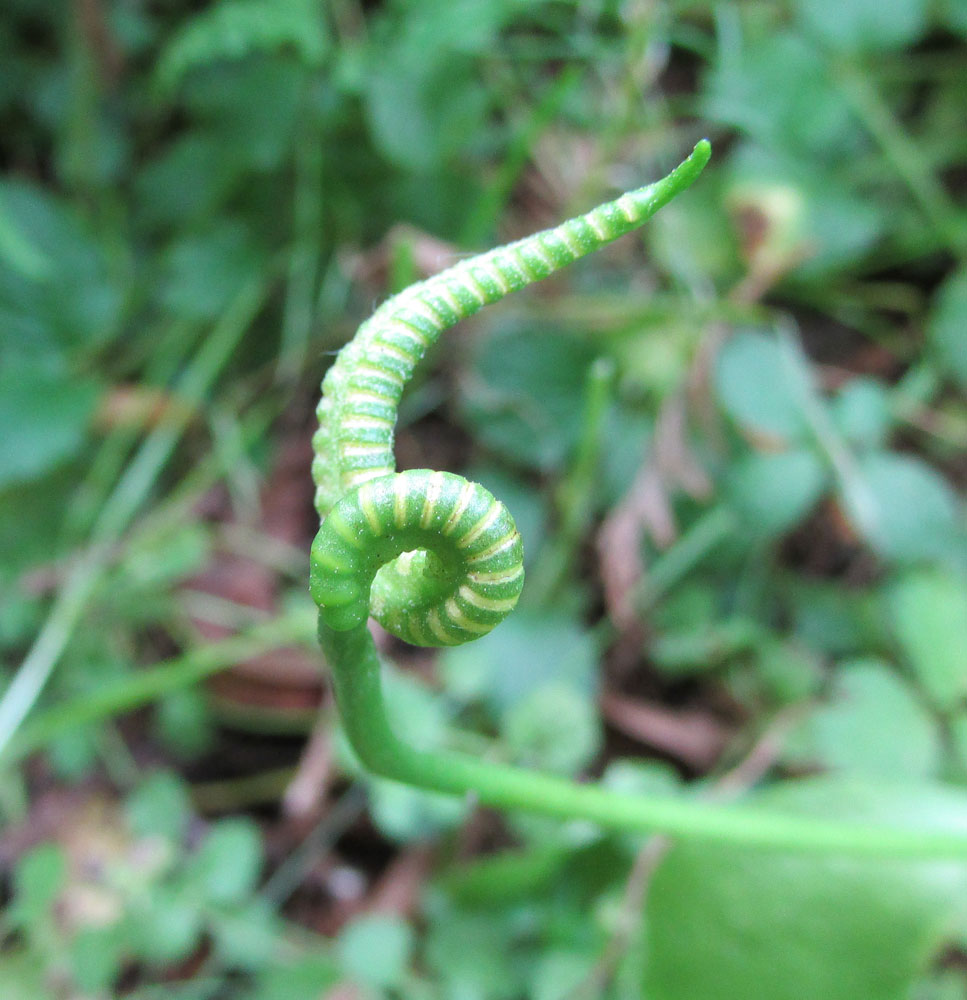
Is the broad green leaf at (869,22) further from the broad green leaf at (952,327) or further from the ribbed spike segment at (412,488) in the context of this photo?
the ribbed spike segment at (412,488)

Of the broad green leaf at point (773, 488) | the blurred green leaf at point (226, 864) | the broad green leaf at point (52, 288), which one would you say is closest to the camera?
the blurred green leaf at point (226, 864)

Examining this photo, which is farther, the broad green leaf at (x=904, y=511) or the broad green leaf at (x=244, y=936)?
the broad green leaf at (x=904, y=511)

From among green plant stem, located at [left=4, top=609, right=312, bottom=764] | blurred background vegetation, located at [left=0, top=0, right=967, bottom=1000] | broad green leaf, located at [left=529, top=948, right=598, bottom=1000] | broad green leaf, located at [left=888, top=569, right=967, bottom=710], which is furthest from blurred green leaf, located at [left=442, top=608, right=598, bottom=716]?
broad green leaf, located at [left=888, top=569, right=967, bottom=710]

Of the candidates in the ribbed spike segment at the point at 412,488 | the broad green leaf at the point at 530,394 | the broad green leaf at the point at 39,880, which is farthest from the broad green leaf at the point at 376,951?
the ribbed spike segment at the point at 412,488

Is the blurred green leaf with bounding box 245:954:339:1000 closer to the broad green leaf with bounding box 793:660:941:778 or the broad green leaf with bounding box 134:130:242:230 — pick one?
the broad green leaf with bounding box 793:660:941:778

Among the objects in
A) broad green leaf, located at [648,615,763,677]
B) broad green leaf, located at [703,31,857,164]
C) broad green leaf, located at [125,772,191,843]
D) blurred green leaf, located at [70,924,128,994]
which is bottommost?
broad green leaf, located at [648,615,763,677]

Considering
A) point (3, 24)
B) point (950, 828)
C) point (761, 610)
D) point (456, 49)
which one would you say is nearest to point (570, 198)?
point (456, 49)

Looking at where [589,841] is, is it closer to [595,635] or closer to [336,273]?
[595,635]
